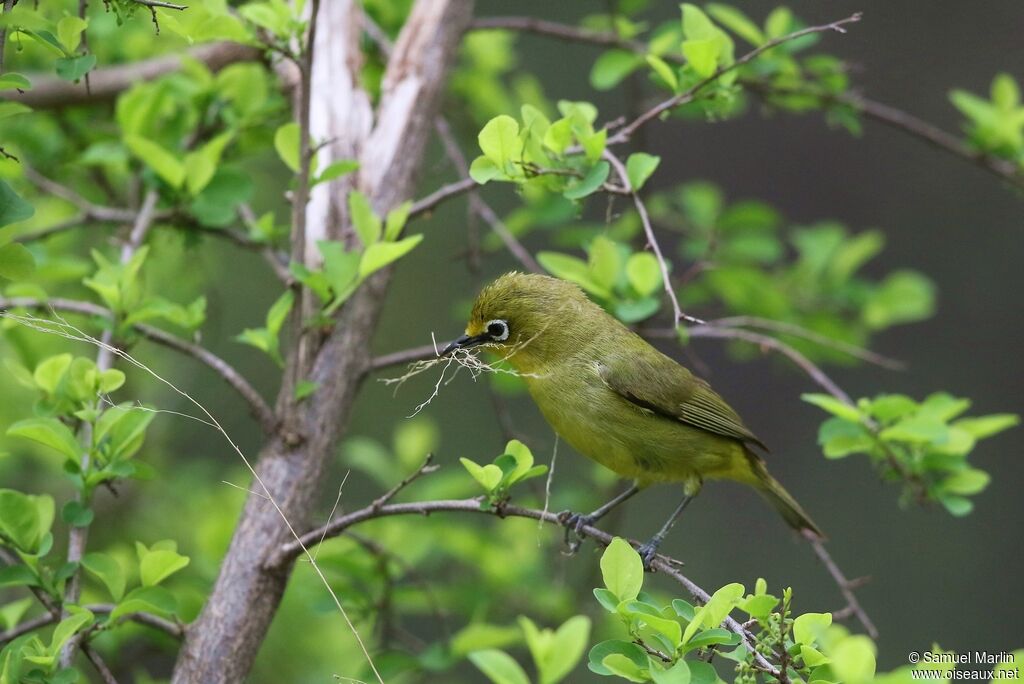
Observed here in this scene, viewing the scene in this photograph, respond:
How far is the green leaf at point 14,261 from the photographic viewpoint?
260cm

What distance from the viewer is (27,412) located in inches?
183

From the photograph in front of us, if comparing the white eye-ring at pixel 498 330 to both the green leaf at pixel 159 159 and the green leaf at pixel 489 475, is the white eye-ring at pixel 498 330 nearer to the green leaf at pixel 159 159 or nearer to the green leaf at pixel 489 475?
the green leaf at pixel 159 159

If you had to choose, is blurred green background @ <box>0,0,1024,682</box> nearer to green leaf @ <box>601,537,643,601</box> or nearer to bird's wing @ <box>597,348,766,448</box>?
bird's wing @ <box>597,348,766,448</box>

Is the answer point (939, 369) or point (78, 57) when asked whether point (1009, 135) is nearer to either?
point (78, 57)

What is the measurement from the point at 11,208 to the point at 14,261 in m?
0.13

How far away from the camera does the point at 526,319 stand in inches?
155

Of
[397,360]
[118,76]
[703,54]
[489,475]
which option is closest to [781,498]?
[397,360]

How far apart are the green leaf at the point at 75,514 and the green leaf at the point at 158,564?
207 millimetres

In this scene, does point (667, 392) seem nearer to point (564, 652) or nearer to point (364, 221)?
point (364, 221)

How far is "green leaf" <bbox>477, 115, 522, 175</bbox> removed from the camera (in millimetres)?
2809

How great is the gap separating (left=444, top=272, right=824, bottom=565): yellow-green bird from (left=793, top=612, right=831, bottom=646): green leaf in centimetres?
142

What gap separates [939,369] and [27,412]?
753cm

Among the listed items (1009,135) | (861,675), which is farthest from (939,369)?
(861,675)

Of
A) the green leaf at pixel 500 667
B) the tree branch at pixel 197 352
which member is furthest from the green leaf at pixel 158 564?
the green leaf at pixel 500 667
